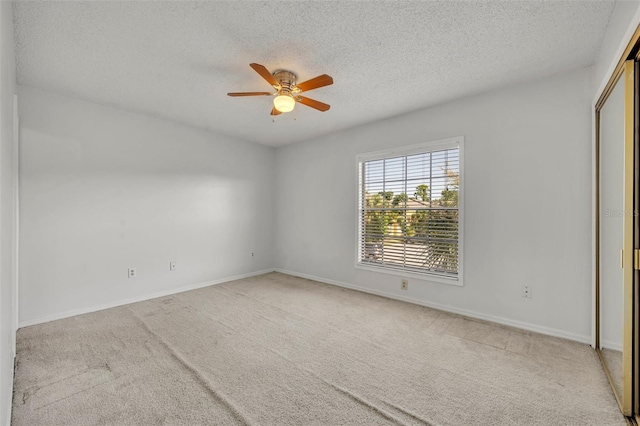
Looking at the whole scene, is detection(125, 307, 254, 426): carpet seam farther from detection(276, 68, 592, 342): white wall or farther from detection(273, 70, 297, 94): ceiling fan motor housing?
detection(276, 68, 592, 342): white wall

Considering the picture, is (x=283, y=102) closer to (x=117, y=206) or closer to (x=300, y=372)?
(x=300, y=372)

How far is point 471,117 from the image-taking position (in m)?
3.29

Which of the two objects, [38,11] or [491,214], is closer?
[38,11]

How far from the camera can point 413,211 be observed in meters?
3.80

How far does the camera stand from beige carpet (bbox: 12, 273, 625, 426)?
1.72 meters

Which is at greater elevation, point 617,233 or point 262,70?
point 262,70

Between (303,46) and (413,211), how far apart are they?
2.43 m

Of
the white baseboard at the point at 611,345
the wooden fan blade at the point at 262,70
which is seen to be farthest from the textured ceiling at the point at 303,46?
the white baseboard at the point at 611,345

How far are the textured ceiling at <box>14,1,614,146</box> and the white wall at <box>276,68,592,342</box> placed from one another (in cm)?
27

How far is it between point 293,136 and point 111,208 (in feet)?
9.37

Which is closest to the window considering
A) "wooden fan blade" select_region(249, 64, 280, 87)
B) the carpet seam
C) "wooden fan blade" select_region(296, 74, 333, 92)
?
"wooden fan blade" select_region(296, 74, 333, 92)

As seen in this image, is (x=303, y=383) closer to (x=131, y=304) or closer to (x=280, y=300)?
(x=280, y=300)

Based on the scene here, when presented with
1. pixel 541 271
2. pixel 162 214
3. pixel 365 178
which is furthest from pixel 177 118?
pixel 541 271

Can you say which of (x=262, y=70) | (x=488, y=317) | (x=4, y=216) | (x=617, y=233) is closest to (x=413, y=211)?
(x=488, y=317)
